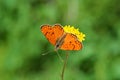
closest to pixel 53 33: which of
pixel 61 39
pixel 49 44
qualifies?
pixel 61 39

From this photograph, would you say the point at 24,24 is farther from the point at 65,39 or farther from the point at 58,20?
the point at 65,39

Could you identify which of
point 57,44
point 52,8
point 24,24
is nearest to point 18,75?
point 24,24

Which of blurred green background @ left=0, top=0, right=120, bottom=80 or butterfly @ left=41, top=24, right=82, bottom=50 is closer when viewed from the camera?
butterfly @ left=41, top=24, right=82, bottom=50

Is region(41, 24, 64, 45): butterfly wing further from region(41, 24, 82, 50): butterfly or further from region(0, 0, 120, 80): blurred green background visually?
region(0, 0, 120, 80): blurred green background

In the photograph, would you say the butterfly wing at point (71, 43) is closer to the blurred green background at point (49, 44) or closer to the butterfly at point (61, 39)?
the butterfly at point (61, 39)

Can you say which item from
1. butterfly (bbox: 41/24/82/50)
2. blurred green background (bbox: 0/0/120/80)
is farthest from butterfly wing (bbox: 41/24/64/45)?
blurred green background (bbox: 0/0/120/80)

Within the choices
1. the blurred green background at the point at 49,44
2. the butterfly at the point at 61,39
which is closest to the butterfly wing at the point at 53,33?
the butterfly at the point at 61,39

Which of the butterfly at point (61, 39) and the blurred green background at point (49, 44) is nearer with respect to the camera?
the butterfly at point (61, 39)

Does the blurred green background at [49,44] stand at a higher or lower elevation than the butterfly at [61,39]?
higher
